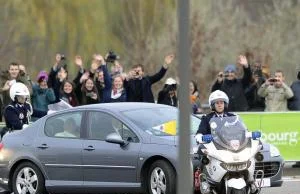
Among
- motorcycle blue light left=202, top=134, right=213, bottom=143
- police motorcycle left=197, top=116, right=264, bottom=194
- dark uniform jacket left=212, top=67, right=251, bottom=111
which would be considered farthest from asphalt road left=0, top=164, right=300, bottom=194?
motorcycle blue light left=202, top=134, right=213, bottom=143

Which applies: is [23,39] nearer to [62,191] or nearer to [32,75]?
[32,75]

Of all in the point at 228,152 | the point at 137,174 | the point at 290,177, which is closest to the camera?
the point at 228,152

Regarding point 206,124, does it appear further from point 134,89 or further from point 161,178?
point 134,89

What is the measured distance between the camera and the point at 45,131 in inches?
593

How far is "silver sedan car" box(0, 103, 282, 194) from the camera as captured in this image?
13.7 metres

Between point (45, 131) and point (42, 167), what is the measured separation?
61 centimetres

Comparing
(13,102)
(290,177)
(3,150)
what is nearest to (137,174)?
(3,150)

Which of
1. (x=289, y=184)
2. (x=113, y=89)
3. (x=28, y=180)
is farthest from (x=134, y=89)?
(x=28, y=180)

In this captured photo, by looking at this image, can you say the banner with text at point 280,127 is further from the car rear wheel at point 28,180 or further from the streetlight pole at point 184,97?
the streetlight pole at point 184,97

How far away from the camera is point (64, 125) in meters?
14.9

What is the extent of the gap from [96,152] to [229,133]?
2520 mm

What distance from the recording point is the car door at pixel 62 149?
1447cm

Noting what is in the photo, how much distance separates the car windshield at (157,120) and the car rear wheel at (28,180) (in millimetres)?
1701

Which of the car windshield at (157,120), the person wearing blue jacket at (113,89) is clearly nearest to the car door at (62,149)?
the car windshield at (157,120)
